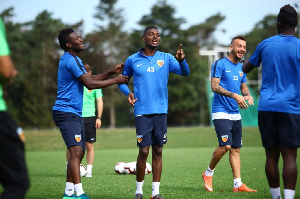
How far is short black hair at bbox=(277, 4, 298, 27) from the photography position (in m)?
6.34

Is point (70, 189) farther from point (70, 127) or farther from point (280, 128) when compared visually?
point (280, 128)

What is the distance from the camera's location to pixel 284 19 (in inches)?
252

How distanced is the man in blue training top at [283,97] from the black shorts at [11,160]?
10.4ft

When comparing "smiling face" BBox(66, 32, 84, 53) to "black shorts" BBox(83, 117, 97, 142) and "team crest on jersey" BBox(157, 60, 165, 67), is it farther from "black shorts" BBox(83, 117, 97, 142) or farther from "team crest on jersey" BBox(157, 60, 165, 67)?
"black shorts" BBox(83, 117, 97, 142)

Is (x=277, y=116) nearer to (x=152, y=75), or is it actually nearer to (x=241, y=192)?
(x=152, y=75)

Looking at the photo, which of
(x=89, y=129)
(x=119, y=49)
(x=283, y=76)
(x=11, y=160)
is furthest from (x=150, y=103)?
(x=119, y=49)

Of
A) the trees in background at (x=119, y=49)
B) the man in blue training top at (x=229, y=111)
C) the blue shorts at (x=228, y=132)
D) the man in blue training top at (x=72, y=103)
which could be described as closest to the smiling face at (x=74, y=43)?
the man in blue training top at (x=72, y=103)

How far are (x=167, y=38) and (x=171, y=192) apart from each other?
6495 cm

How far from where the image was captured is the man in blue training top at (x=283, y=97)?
246 inches

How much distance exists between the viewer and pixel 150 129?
25.9ft

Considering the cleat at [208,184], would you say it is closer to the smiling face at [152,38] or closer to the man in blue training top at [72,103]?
the man in blue training top at [72,103]

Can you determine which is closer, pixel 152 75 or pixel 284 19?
pixel 284 19

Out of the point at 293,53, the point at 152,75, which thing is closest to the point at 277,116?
the point at 293,53

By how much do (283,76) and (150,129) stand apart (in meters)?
2.40
